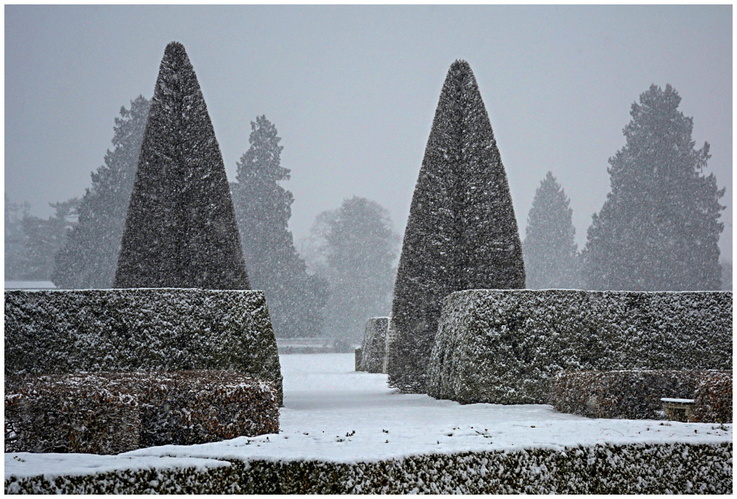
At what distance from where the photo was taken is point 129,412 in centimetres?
694

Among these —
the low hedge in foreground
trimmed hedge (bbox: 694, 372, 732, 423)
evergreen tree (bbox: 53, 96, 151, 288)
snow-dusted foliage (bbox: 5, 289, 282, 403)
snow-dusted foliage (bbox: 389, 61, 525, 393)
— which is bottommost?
the low hedge in foreground

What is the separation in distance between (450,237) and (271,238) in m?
32.7

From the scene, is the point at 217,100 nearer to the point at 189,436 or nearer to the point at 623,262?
the point at 623,262

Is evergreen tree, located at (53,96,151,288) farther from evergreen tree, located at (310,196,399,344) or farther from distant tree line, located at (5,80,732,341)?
evergreen tree, located at (310,196,399,344)

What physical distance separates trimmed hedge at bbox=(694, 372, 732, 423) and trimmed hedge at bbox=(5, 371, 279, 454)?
16.1ft

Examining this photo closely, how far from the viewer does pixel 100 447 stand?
683cm

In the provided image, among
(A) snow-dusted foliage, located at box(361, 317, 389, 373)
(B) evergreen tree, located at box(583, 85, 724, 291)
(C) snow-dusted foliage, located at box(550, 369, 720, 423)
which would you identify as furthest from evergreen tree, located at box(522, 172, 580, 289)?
(C) snow-dusted foliage, located at box(550, 369, 720, 423)

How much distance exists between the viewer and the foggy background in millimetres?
52125

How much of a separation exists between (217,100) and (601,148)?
5013 cm

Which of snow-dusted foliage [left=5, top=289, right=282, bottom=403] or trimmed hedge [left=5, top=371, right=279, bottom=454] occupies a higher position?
snow-dusted foliage [left=5, top=289, right=282, bottom=403]

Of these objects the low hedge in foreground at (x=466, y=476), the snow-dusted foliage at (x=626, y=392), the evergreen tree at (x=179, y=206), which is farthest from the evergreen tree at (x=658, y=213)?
the low hedge in foreground at (x=466, y=476)

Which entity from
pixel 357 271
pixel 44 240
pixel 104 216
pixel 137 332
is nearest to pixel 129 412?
pixel 137 332

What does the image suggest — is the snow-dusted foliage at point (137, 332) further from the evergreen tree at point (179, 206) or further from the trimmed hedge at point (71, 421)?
the trimmed hedge at point (71, 421)

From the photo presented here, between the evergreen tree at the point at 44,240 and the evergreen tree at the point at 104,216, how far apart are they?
49.9 ft
